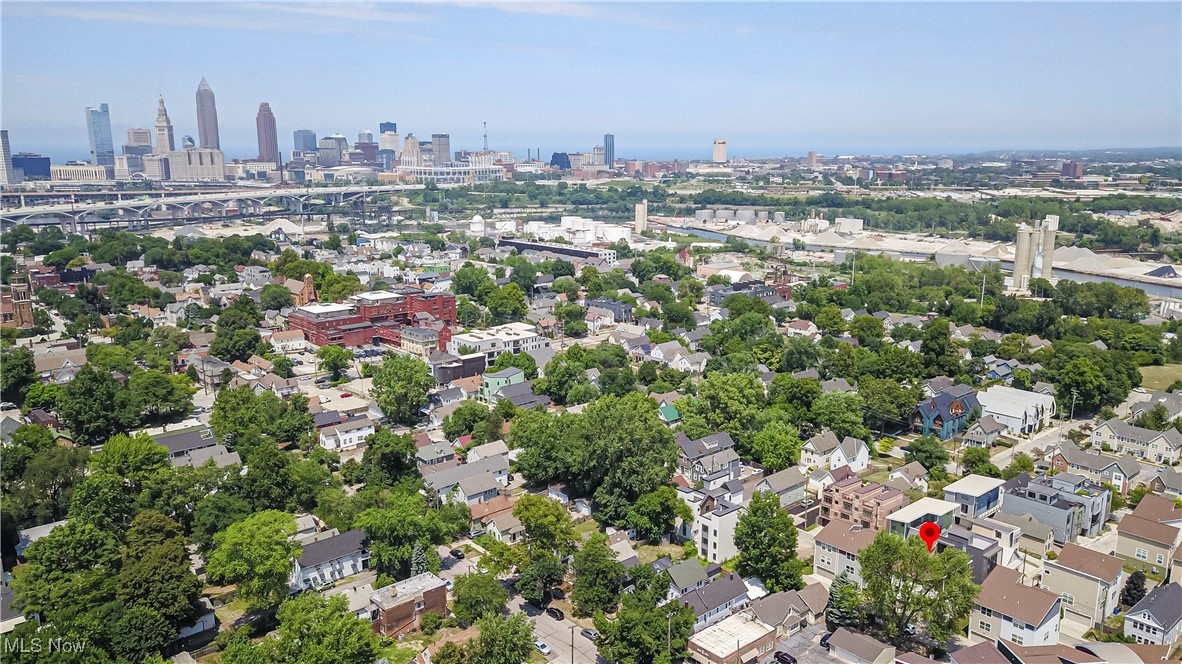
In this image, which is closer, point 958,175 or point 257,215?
point 257,215

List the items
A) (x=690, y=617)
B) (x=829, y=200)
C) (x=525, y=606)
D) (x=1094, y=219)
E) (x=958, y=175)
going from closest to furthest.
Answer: (x=690, y=617) < (x=525, y=606) < (x=1094, y=219) < (x=829, y=200) < (x=958, y=175)

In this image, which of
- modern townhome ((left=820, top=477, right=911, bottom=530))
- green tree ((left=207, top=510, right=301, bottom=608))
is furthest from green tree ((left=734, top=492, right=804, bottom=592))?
green tree ((left=207, top=510, right=301, bottom=608))

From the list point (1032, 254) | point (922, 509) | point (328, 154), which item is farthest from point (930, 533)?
point (328, 154)

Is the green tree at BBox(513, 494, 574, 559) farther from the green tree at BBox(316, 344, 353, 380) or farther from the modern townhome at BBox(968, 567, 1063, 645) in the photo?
the green tree at BBox(316, 344, 353, 380)

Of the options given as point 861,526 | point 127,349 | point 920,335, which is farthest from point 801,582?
point 127,349

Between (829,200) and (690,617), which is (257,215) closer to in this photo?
(829,200)
